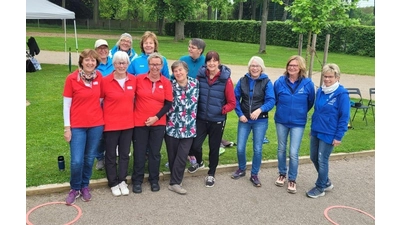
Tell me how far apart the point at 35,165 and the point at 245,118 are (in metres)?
3.21

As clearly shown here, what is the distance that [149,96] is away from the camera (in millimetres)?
4789

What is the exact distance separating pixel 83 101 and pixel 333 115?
315 centimetres

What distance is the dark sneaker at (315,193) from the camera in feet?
17.2

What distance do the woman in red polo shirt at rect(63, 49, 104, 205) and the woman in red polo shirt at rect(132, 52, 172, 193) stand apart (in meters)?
0.51

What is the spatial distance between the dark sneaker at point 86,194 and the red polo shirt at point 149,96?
1062mm

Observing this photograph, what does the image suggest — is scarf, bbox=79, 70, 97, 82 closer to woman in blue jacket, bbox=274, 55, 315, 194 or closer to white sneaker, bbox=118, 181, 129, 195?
white sneaker, bbox=118, 181, 129, 195

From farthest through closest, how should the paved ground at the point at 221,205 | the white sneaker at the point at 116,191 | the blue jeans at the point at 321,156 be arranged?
the blue jeans at the point at 321,156 < the white sneaker at the point at 116,191 < the paved ground at the point at 221,205

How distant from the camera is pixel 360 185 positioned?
18.9 feet

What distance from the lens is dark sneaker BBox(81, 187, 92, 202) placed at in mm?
4714

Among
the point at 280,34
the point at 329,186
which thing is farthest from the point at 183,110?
the point at 280,34

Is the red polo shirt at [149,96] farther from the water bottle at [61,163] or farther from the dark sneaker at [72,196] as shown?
the water bottle at [61,163]

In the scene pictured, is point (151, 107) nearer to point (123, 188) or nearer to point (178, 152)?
point (178, 152)

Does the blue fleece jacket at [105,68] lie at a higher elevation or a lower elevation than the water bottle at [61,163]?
higher

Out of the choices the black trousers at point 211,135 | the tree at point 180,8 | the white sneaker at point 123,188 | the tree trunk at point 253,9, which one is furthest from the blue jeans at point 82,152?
the tree trunk at point 253,9
